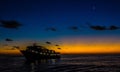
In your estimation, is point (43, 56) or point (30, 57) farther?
point (43, 56)

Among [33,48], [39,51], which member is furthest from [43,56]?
[33,48]

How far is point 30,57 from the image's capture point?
154 metres

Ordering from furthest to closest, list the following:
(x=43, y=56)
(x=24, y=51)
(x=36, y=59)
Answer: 1. (x=43, y=56)
2. (x=36, y=59)
3. (x=24, y=51)

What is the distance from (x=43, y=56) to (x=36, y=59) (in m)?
18.1

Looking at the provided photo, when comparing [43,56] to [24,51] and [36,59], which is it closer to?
[36,59]

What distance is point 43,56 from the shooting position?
181500 mm

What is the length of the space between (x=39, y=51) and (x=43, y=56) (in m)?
11.9

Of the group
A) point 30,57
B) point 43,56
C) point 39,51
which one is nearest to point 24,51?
point 30,57

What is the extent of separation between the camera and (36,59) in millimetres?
163875

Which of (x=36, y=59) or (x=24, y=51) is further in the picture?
(x=36, y=59)

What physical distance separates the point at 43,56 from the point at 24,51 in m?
30.9

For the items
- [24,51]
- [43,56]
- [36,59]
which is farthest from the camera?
[43,56]

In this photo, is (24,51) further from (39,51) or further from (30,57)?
(39,51)

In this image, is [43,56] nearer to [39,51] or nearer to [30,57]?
[39,51]
